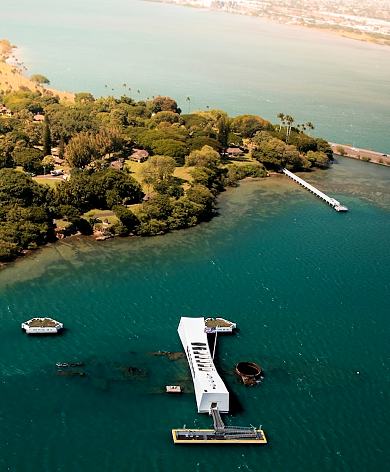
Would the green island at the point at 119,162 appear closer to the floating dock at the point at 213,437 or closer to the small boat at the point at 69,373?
the small boat at the point at 69,373

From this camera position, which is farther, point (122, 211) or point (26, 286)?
point (122, 211)

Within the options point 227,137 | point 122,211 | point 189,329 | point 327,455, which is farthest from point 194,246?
point 227,137

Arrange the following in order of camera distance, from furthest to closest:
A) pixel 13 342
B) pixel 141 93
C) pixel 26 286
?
pixel 141 93
pixel 26 286
pixel 13 342

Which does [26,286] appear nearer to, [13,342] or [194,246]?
[13,342]

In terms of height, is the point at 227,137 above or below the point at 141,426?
above

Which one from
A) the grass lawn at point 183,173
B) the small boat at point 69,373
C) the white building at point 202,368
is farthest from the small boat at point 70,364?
the grass lawn at point 183,173

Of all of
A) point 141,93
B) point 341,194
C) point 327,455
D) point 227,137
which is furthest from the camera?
point 141,93

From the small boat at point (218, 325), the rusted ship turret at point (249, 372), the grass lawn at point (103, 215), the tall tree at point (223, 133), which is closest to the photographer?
the rusted ship turret at point (249, 372)
